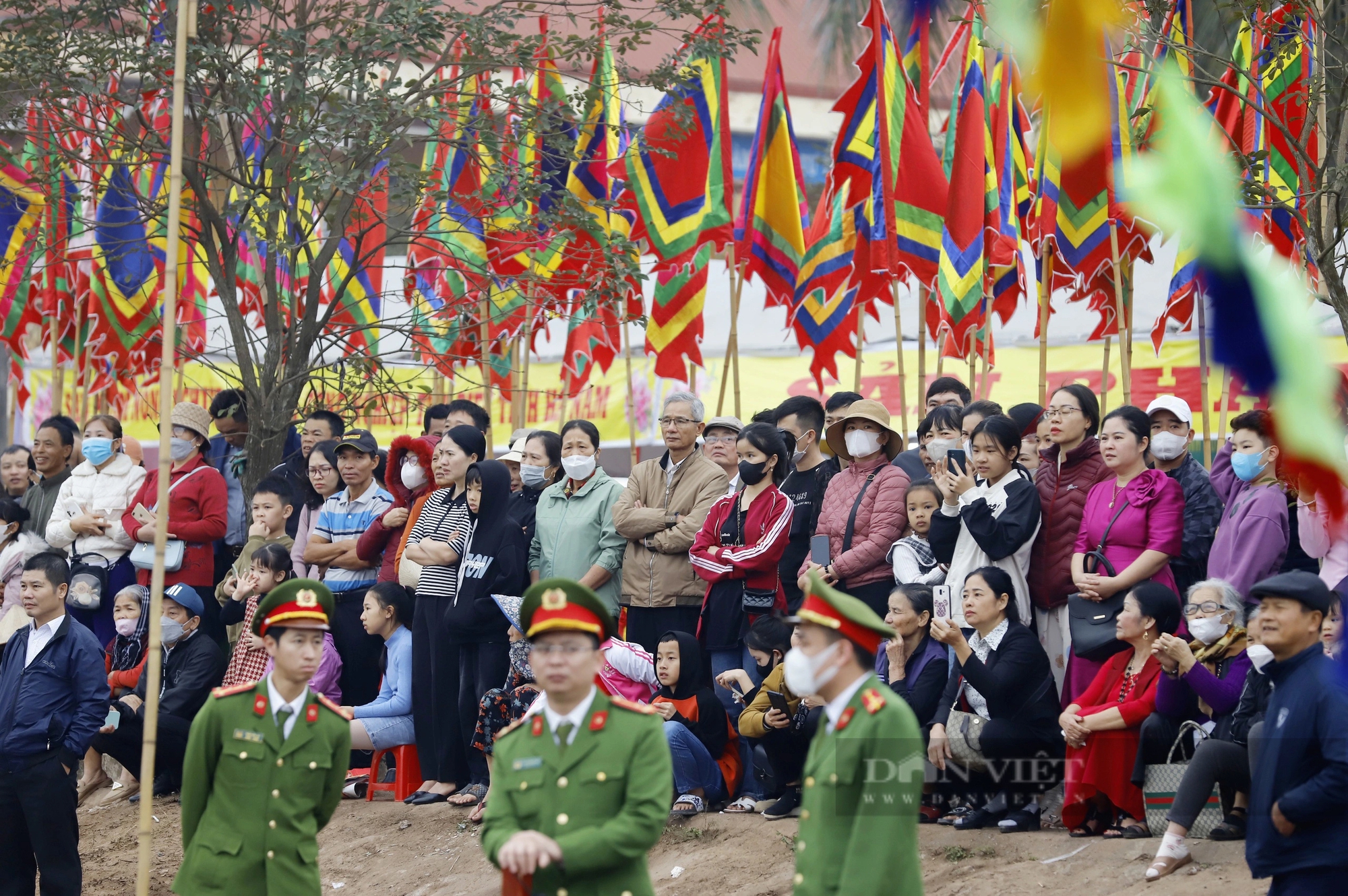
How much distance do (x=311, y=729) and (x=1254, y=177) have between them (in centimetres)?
554

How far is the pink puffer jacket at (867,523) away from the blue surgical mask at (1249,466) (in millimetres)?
1640

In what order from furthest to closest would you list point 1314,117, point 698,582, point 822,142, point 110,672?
point 822,142 → point 110,672 → point 698,582 → point 1314,117

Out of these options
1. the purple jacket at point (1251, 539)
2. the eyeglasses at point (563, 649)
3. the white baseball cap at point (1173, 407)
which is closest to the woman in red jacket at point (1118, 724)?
the purple jacket at point (1251, 539)

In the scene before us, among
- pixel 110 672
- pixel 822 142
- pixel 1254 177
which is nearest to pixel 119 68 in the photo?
pixel 110 672

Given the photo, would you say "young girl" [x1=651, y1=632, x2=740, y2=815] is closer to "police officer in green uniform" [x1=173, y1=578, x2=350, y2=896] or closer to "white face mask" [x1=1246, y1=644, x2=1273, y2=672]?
"police officer in green uniform" [x1=173, y1=578, x2=350, y2=896]

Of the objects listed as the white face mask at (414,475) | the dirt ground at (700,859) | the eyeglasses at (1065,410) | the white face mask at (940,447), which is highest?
the eyeglasses at (1065,410)

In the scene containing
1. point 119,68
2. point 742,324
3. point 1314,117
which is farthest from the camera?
point 742,324

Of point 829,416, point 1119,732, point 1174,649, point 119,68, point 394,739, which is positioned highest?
point 119,68

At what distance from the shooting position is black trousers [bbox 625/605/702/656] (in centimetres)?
827

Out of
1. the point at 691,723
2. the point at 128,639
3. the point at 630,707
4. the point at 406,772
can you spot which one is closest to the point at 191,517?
the point at 128,639

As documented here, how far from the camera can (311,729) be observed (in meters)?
5.21

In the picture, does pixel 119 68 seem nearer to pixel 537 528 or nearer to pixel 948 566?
pixel 537 528

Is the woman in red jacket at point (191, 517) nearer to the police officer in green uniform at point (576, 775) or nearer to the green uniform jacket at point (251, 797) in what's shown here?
the green uniform jacket at point (251, 797)

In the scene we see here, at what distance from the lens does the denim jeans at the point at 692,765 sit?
775cm
